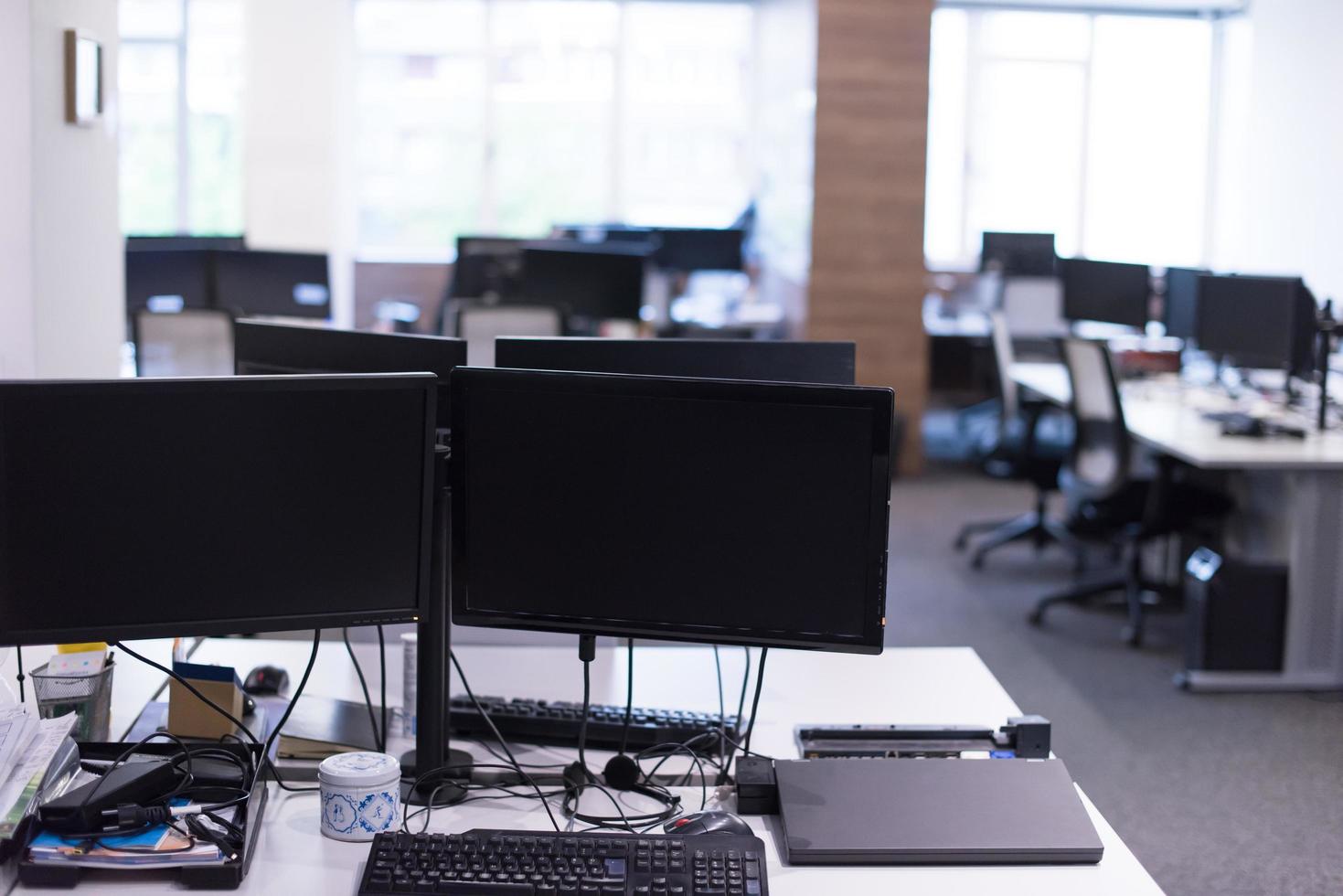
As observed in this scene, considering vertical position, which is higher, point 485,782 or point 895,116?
point 895,116

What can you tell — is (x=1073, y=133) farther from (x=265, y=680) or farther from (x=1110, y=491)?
(x=265, y=680)

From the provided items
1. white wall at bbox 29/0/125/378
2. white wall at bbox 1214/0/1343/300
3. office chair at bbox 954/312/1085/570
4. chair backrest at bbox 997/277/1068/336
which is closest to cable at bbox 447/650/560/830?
white wall at bbox 29/0/125/378

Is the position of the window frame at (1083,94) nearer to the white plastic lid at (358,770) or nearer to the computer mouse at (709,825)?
the computer mouse at (709,825)

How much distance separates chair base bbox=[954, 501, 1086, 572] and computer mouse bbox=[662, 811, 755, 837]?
4043 millimetres

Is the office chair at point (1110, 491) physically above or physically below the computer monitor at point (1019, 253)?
below

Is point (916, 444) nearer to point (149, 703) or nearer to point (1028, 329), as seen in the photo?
point (1028, 329)

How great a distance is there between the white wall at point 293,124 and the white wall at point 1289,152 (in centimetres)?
594

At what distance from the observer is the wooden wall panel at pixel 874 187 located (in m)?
7.05

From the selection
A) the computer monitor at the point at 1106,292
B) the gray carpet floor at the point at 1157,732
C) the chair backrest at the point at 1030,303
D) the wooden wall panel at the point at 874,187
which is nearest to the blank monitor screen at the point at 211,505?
the gray carpet floor at the point at 1157,732

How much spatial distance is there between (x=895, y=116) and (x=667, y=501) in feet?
19.1

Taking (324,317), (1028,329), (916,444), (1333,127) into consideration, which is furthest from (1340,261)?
(324,317)

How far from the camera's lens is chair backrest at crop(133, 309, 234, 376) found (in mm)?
4832

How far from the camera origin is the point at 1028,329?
296 inches

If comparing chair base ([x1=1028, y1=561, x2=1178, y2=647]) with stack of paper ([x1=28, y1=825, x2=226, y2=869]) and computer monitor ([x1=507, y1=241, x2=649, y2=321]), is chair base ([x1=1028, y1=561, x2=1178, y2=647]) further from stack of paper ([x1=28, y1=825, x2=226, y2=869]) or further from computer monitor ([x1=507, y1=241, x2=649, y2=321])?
stack of paper ([x1=28, y1=825, x2=226, y2=869])
